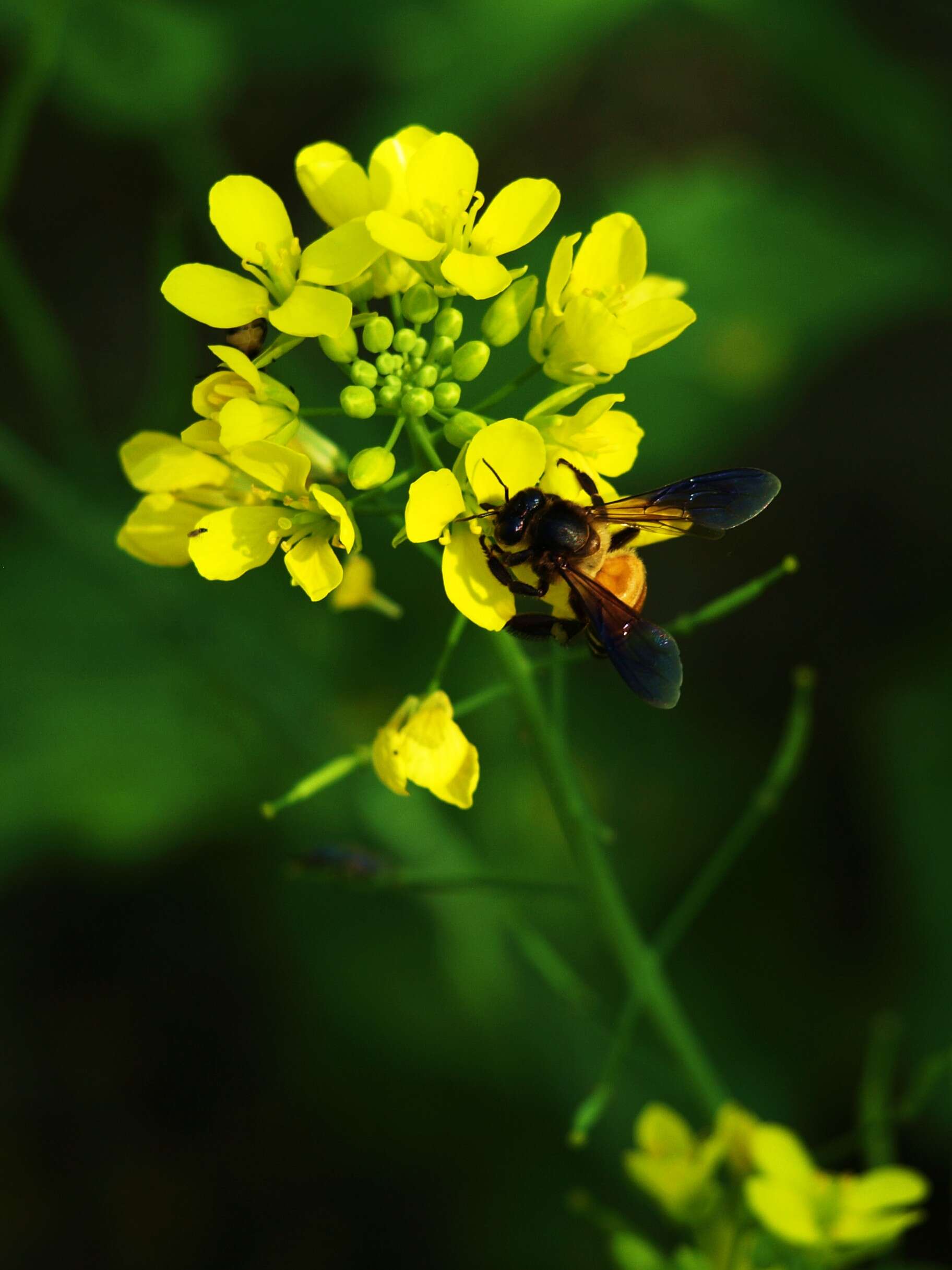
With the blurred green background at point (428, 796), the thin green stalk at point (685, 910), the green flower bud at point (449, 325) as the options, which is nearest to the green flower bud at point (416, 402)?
the green flower bud at point (449, 325)

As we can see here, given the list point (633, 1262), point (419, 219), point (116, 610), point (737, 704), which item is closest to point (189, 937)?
point (116, 610)

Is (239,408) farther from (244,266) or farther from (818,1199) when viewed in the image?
(818,1199)

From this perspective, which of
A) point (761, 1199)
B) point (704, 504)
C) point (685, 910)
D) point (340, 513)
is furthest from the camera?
point (685, 910)

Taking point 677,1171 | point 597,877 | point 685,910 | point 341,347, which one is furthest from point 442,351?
point 677,1171

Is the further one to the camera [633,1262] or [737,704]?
[737,704]

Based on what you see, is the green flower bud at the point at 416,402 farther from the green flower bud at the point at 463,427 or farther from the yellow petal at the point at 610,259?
the yellow petal at the point at 610,259

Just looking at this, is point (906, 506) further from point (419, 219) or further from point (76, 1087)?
point (76, 1087)
